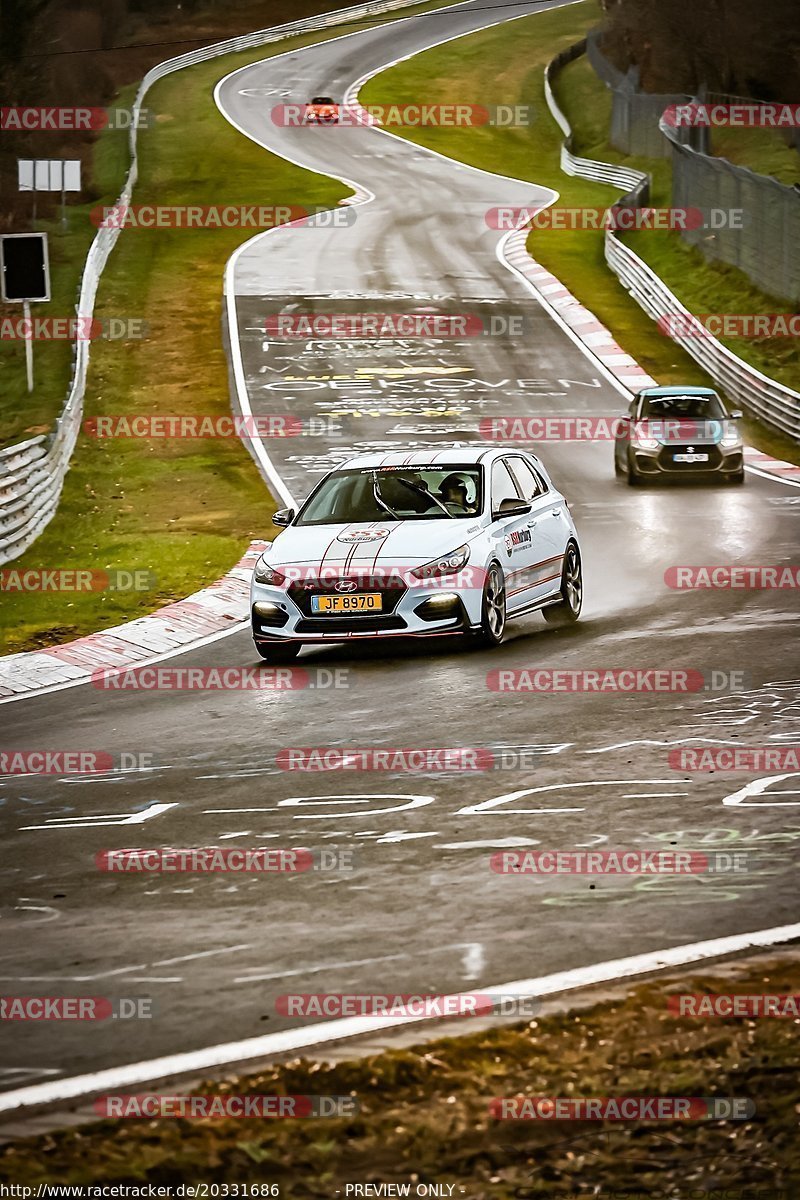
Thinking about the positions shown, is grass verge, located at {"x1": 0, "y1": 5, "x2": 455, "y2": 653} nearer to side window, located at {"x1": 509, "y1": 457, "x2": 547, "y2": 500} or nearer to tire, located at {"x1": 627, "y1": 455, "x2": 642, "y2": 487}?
side window, located at {"x1": 509, "y1": 457, "x2": 547, "y2": 500}

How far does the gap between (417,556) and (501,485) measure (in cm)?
167

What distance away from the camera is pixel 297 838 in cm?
845

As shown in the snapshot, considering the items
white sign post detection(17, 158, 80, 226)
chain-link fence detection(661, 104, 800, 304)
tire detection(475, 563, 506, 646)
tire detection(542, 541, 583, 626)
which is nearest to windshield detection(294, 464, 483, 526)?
tire detection(475, 563, 506, 646)

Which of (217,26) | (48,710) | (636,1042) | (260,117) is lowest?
(48,710)

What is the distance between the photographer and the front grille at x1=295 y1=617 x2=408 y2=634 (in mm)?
13672

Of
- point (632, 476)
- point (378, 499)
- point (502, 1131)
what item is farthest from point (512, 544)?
point (632, 476)

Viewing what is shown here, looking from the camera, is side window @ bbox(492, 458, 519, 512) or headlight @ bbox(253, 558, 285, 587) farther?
side window @ bbox(492, 458, 519, 512)

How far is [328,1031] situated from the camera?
5672 millimetres

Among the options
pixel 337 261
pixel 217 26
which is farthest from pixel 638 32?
pixel 337 261

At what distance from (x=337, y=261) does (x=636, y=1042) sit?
1675 inches

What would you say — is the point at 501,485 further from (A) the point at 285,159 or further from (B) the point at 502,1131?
(A) the point at 285,159

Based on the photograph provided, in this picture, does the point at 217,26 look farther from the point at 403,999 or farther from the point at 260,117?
the point at 403,999

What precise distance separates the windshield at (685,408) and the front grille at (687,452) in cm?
56

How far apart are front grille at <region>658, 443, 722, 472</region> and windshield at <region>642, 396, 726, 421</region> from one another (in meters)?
0.56
